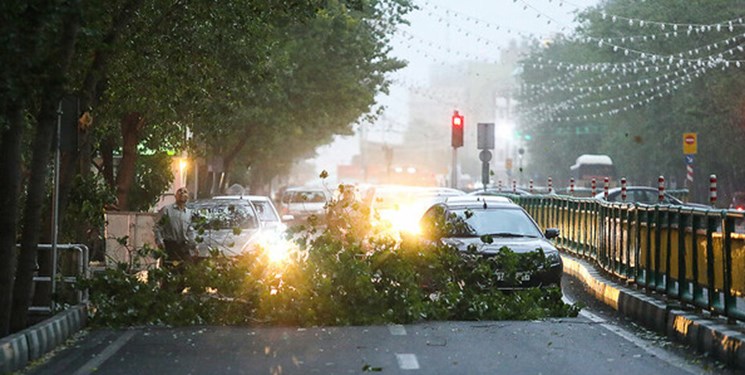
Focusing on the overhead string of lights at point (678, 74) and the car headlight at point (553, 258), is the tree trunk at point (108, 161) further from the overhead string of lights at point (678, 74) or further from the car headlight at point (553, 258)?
the overhead string of lights at point (678, 74)

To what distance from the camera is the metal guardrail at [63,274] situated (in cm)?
1482

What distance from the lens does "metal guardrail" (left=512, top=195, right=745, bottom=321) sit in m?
12.9

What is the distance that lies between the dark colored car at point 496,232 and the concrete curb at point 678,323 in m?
0.92

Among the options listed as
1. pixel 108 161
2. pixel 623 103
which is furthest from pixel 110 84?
pixel 623 103

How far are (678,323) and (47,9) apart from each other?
22.2ft

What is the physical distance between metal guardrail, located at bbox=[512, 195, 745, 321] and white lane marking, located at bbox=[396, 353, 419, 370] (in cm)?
308

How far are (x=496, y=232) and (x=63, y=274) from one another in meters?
6.53

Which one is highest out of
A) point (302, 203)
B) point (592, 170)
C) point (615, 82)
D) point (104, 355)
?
point (615, 82)

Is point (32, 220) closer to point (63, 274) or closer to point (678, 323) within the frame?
point (63, 274)

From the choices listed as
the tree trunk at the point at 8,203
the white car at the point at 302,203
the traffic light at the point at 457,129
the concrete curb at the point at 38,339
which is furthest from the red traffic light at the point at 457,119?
the tree trunk at the point at 8,203

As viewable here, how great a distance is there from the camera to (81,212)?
21.2 m

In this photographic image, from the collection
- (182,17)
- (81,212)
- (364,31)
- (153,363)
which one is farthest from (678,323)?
(364,31)

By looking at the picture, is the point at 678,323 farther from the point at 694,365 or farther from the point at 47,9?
the point at 47,9

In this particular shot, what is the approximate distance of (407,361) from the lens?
1177 cm
